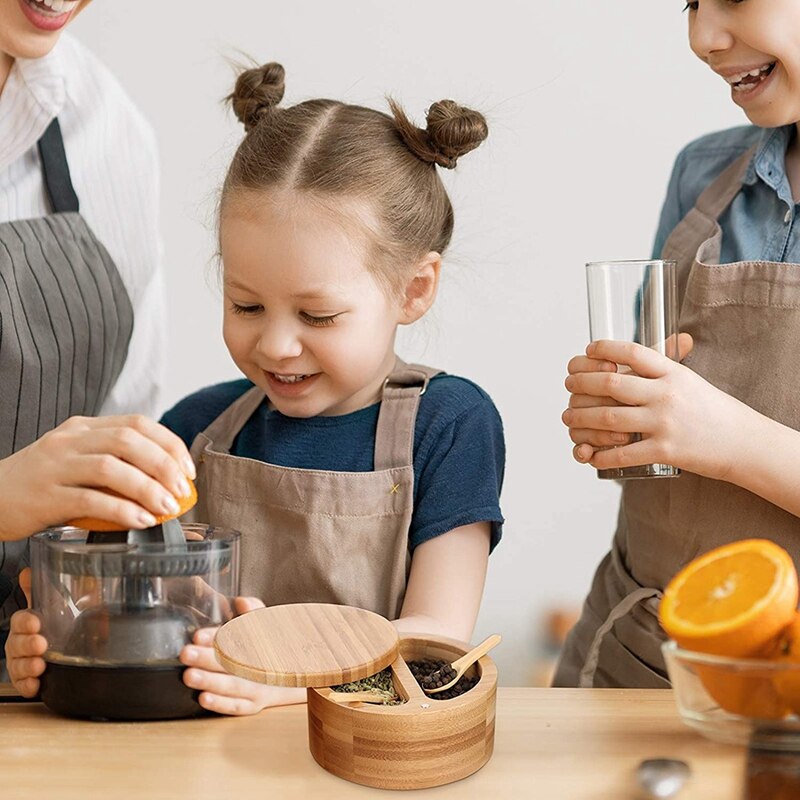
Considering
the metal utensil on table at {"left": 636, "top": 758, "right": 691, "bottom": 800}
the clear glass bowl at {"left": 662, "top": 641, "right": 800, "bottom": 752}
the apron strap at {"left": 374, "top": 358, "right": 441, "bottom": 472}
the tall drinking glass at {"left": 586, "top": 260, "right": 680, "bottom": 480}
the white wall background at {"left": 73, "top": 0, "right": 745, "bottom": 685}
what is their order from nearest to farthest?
the clear glass bowl at {"left": 662, "top": 641, "right": 800, "bottom": 752} → the metal utensil on table at {"left": 636, "top": 758, "right": 691, "bottom": 800} → the tall drinking glass at {"left": 586, "top": 260, "right": 680, "bottom": 480} → the apron strap at {"left": 374, "top": 358, "right": 441, "bottom": 472} → the white wall background at {"left": 73, "top": 0, "right": 745, "bottom": 685}

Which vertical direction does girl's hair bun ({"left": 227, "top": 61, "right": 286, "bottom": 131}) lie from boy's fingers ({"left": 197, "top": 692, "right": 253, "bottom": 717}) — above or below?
above

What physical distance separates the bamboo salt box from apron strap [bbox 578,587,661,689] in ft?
1.40

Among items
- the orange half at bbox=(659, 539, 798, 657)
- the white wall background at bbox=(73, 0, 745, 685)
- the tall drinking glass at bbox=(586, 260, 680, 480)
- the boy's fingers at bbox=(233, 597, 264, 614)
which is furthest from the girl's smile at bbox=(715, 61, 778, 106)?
the white wall background at bbox=(73, 0, 745, 685)

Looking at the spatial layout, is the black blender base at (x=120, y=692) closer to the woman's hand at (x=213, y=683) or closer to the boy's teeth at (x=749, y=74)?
the woman's hand at (x=213, y=683)

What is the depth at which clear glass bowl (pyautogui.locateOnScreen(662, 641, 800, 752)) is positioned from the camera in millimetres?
642

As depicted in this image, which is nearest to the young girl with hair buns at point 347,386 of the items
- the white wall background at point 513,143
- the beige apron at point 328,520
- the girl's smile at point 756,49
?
the beige apron at point 328,520

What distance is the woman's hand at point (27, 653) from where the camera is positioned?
3.08ft

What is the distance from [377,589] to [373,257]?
14.5 inches

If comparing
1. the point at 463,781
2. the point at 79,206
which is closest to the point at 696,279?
the point at 463,781

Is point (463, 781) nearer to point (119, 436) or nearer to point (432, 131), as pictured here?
point (119, 436)

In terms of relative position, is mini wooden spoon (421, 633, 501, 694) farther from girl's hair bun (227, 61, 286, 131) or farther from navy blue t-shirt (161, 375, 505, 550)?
girl's hair bun (227, 61, 286, 131)

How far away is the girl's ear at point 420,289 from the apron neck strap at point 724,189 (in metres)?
0.32

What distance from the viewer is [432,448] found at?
1259mm

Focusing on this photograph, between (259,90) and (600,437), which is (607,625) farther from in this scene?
(259,90)
